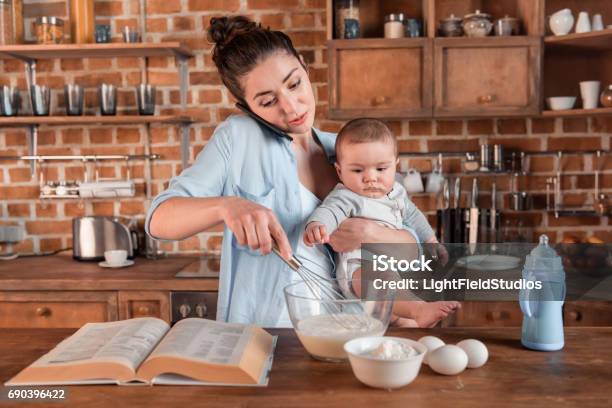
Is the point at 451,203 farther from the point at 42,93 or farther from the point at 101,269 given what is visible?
the point at 42,93

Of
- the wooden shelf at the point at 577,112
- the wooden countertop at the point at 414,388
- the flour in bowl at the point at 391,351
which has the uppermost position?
the wooden shelf at the point at 577,112

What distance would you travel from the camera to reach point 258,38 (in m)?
1.66

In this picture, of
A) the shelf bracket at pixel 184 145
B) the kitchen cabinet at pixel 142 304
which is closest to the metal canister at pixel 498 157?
the shelf bracket at pixel 184 145

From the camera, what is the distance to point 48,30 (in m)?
2.96

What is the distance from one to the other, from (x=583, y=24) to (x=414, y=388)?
7.30 ft

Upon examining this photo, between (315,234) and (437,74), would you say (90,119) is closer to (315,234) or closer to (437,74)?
(437,74)

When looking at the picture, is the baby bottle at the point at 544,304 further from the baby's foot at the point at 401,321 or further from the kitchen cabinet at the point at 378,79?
the kitchen cabinet at the point at 378,79

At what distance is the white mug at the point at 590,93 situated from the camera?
2.75 meters

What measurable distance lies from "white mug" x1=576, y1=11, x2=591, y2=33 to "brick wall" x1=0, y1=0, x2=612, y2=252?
1.55 ft

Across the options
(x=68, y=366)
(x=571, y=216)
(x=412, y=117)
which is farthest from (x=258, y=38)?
(x=571, y=216)

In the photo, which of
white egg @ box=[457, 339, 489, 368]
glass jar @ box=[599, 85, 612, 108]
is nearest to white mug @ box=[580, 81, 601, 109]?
glass jar @ box=[599, 85, 612, 108]

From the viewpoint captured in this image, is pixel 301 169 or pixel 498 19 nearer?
pixel 301 169

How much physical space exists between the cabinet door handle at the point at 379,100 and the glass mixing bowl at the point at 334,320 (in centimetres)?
170

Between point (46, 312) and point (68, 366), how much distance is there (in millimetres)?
1683
